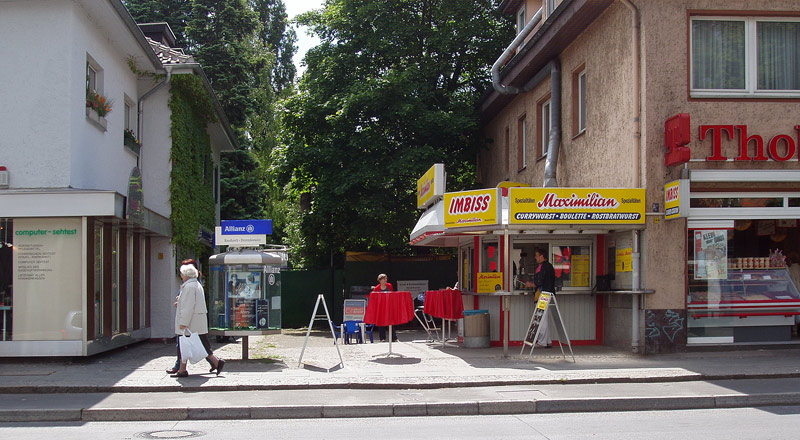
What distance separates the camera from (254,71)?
122 feet

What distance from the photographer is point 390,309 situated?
1356 cm

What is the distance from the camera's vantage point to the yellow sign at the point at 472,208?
43.3ft

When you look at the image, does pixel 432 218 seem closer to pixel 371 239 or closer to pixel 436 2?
pixel 371 239

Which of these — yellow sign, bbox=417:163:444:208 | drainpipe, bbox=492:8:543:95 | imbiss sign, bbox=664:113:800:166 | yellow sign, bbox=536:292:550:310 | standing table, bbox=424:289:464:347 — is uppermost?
drainpipe, bbox=492:8:543:95

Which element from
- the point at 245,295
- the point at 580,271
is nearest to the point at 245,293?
the point at 245,295

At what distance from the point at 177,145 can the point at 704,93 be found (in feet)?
39.9

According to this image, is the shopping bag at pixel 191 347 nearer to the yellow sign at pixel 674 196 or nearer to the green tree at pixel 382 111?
the yellow sign at pixel 674 196

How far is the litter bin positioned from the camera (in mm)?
14820

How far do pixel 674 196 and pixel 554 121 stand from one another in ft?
16.7

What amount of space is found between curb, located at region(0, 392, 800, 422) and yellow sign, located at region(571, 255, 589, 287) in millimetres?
5607

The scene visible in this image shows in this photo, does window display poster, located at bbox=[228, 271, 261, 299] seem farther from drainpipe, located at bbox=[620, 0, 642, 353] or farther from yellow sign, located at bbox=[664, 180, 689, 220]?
yellow sign, located at bbox=[664, 180, 689, 220]

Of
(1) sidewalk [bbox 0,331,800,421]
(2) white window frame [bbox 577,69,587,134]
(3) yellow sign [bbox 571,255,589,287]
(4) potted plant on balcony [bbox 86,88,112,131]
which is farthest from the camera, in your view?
(2) white window frame [bbox 577,69,587,134]

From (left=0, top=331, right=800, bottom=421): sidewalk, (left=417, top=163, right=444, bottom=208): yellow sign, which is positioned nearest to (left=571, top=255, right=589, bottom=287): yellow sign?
(left=0, top=331, right=800, bottom=421): sidewalk

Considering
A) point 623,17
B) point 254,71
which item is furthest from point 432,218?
point 254,71
